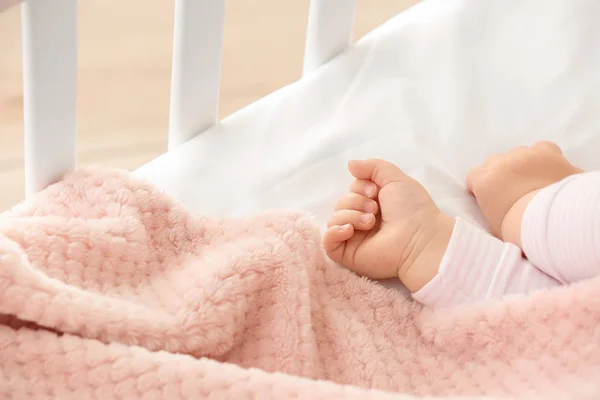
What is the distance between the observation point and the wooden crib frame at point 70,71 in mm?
611

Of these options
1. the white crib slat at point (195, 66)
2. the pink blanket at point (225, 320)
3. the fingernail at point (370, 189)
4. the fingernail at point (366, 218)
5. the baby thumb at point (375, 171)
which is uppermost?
the white crib slat at point (195, 66)

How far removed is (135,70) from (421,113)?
0.46 m

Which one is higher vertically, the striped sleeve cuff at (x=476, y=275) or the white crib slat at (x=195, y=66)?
the white crib slat at (x=195, y=66)

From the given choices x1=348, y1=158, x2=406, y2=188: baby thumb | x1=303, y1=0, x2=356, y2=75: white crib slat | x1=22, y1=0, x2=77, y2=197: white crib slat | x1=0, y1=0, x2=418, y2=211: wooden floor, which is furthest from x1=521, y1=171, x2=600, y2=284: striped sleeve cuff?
x1=0, y1=0, x2=418, y2=211: wooden floor

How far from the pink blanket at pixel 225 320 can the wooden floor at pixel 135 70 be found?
344mm

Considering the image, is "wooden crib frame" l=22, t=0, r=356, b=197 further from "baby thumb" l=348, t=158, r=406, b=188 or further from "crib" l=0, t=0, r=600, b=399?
"baby thumb" l=348, t=158, r=406, b=188

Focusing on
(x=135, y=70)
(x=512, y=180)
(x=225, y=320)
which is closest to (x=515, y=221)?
(x=512, y=180)

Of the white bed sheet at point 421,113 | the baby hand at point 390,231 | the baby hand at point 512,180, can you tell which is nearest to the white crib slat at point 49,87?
the white bed sheet at point 421,113

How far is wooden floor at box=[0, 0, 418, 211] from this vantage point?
3.33ft

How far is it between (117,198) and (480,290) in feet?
1.11

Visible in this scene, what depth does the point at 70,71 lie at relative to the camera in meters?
0.64

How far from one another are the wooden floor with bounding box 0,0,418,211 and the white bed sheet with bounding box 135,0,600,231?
255 millimetres

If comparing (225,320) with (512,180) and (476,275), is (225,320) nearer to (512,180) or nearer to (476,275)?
(476,275)

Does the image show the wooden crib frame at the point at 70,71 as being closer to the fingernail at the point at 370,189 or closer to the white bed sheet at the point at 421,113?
the white bed sheet at the point at 421,113
